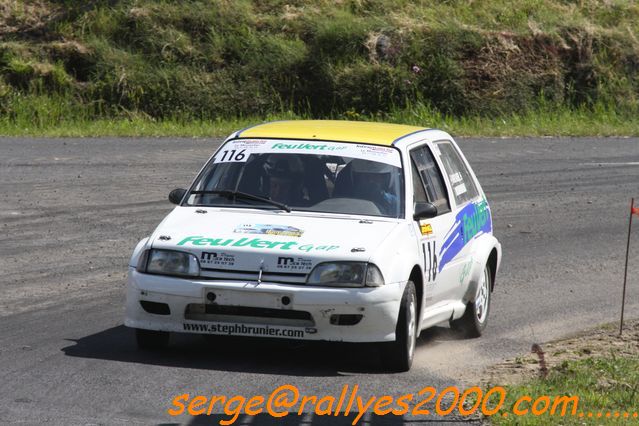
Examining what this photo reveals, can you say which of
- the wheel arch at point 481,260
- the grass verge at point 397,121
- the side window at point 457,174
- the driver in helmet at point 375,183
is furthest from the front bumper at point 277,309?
the grass verge at point 397,121

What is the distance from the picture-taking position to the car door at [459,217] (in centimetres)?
901

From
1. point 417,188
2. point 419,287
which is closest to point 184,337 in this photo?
point 419,287

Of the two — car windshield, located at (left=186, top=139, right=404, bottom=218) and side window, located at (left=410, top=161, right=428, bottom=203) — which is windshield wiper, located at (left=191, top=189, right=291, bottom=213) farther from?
side window, located at (left=410, top=161, right=428, bottom=203)

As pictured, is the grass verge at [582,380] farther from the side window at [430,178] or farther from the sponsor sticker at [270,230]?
the sponsor sticker at [270,230]

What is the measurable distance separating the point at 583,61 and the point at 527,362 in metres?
18.9

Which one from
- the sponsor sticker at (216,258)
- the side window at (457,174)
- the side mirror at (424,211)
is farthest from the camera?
the side window at (457,174)

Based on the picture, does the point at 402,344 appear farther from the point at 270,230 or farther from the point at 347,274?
the point at 270,230

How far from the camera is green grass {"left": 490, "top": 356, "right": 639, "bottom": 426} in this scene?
6477 mm

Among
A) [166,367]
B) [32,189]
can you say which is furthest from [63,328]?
[32,189]

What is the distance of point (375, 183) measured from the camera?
28.4ft

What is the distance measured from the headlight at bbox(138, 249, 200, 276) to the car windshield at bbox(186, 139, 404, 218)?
886mm

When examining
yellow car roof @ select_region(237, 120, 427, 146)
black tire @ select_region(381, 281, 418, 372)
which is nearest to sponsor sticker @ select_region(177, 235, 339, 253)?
black tire @ select_region(381, 281, 418, 372)

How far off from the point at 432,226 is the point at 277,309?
160 centimetres

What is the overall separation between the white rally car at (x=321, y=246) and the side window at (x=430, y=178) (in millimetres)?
13
